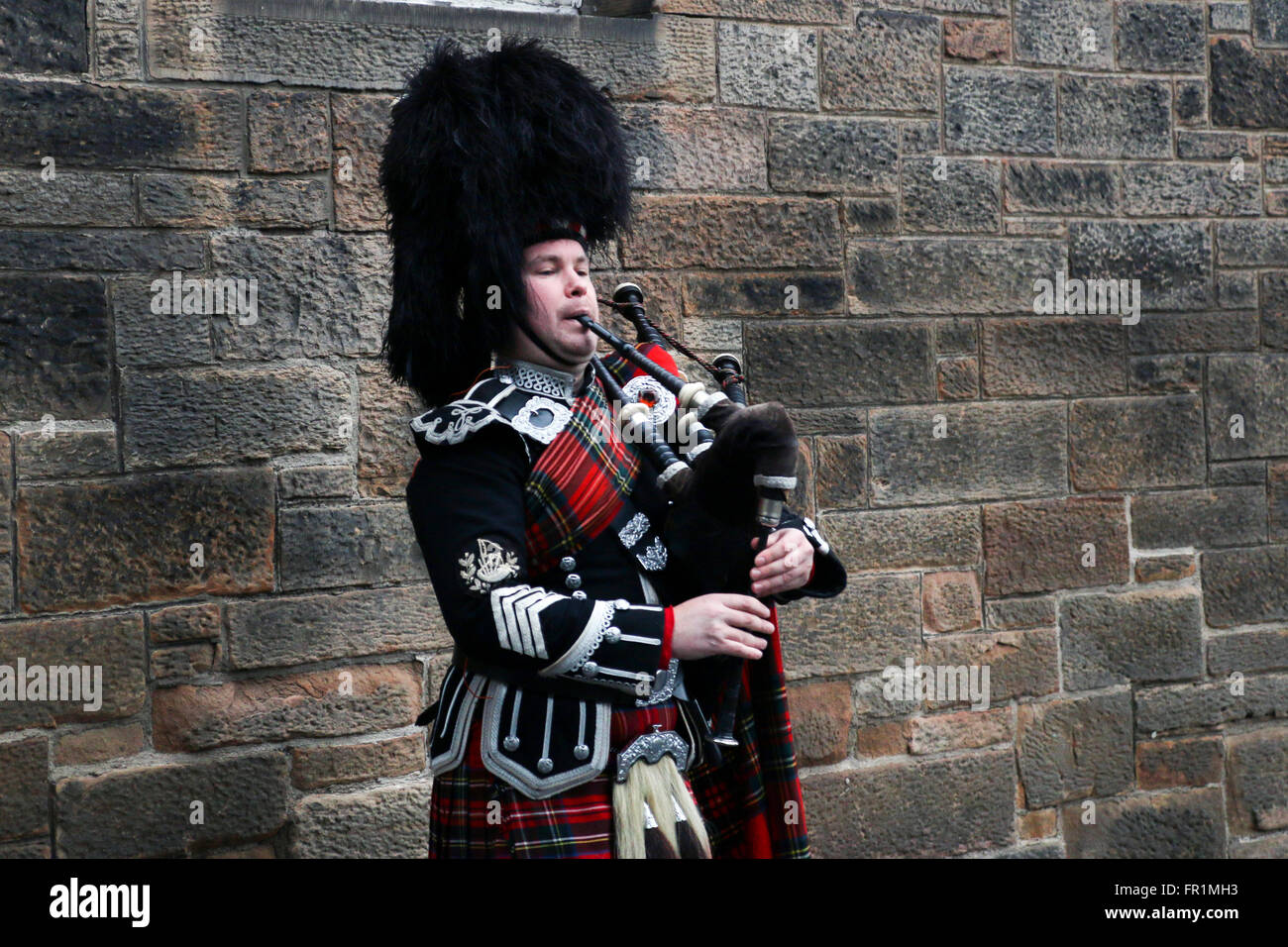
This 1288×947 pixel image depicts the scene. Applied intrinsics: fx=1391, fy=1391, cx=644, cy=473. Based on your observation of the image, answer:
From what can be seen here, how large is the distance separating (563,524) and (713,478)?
10.8 inches

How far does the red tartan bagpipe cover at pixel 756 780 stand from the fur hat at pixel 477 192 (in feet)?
0.96

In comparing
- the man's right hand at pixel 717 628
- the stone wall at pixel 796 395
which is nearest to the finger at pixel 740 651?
the man's right hand at pixel 717 628

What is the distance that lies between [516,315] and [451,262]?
0.18 meters

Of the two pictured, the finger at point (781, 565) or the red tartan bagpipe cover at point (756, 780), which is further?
the red tartan bagpipe cover at point (756, 780)

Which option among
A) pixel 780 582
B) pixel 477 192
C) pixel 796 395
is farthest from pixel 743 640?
pixel 796 395

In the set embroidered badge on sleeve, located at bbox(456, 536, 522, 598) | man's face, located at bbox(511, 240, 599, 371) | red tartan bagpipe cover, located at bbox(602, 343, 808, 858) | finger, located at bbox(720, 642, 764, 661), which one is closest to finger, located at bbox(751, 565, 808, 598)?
finger, located at bbox(720, 642, 764, 661)

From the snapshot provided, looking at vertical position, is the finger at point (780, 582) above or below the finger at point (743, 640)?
above

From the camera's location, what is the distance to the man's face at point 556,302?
7.75 ft

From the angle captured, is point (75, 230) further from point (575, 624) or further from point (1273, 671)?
point (1273, 671)

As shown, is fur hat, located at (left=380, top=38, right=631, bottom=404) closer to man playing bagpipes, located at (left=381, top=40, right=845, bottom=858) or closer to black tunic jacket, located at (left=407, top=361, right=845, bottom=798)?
man playing bagpipes, located at (left=381, top=40, right=845, bottom=858)

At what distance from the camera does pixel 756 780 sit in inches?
99.9

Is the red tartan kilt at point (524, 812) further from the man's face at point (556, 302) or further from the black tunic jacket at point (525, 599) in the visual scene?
the man's face at point (556, 302)

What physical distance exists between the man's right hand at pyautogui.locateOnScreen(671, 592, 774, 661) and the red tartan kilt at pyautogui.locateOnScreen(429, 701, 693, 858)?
0.19m

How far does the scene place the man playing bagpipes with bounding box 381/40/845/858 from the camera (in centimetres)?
220
